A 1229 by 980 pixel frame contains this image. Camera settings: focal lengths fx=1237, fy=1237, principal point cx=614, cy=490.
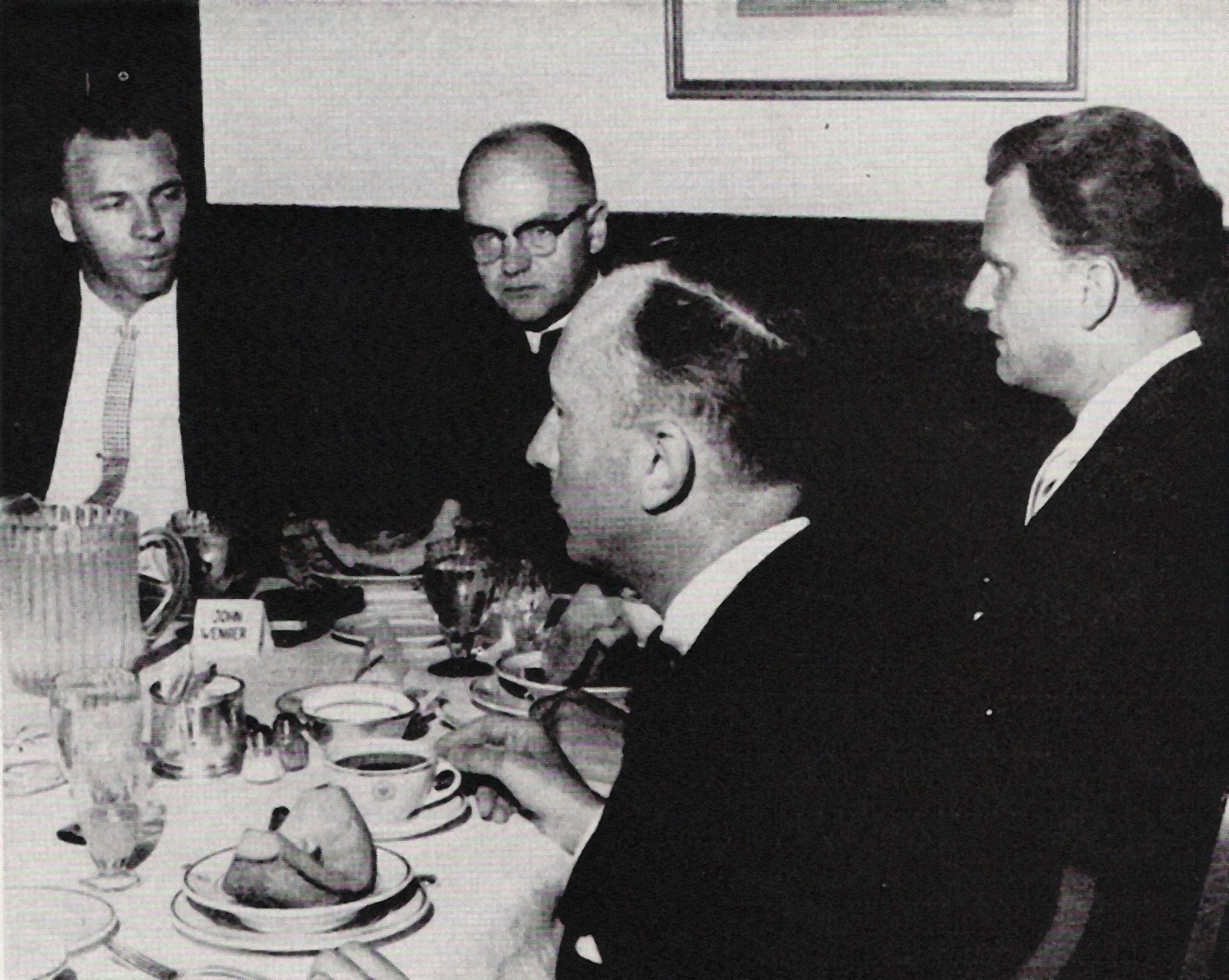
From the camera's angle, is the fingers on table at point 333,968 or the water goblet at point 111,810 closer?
the fingers on table at point 333,968

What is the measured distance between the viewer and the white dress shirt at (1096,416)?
150 centimetres

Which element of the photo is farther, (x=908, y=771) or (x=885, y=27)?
(x=885, y=27)

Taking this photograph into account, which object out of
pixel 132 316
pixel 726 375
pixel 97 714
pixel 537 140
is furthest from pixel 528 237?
pixel 97 714

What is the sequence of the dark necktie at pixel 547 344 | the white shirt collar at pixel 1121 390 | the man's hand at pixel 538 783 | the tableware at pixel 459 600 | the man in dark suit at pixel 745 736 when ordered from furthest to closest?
the dark necktie at pixel 547 344, the white shirt collar at pixel 1121 390, the tableware at pixel 459 600, the man's hand at pixel 538 783, the man in dark suit at pixel 745 736

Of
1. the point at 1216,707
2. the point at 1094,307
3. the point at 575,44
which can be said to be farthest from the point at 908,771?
the point at 575,44

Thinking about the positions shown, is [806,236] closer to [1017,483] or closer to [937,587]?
[1017,483]

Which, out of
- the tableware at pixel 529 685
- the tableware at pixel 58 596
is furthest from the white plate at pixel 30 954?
the tableware at pixel 529 685

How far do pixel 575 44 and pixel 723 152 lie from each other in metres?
0.28

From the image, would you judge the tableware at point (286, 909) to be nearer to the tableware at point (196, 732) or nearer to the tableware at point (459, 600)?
the tableware at point (196, 732)

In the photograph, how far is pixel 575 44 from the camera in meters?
1.90

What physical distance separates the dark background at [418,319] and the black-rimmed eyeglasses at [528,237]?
36 millimetres

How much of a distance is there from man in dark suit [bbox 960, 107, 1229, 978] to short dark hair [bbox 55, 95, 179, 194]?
1.31 metres

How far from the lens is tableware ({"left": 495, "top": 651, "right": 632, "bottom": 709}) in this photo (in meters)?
1.20

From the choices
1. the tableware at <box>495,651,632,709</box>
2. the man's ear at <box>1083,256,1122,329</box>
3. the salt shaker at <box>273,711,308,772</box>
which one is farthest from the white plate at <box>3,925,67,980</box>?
the man's ear at <box>1083,256,1122,329</box>
